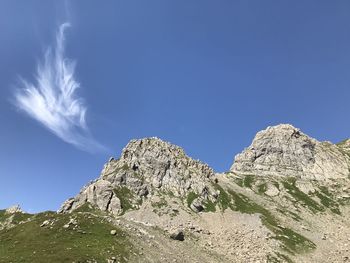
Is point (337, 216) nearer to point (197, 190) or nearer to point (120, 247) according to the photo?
point (197, 190)

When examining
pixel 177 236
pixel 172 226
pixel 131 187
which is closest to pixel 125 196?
pixel 131 187

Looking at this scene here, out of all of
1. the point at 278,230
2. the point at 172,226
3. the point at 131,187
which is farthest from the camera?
the point at 131,187

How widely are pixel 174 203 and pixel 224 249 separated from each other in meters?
53.6

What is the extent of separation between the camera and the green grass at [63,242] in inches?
2714

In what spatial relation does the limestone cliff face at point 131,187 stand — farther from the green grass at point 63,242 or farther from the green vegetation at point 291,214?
the green grass at point 63,242

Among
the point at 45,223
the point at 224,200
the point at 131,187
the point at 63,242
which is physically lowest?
the point at 63,242

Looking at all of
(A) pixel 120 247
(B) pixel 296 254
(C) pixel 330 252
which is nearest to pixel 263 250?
(B) pixel 296 254

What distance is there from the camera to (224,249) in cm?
12125

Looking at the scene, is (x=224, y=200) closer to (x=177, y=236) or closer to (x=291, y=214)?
(x=291, y=214)

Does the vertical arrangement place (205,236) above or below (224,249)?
above

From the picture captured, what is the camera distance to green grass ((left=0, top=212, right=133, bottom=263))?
6894cm

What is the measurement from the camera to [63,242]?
76.9 meters

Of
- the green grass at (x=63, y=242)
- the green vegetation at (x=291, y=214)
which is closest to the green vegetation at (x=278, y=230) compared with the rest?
the green vegetation at (x=291, y=214)

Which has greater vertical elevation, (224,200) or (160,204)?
(224,200)
